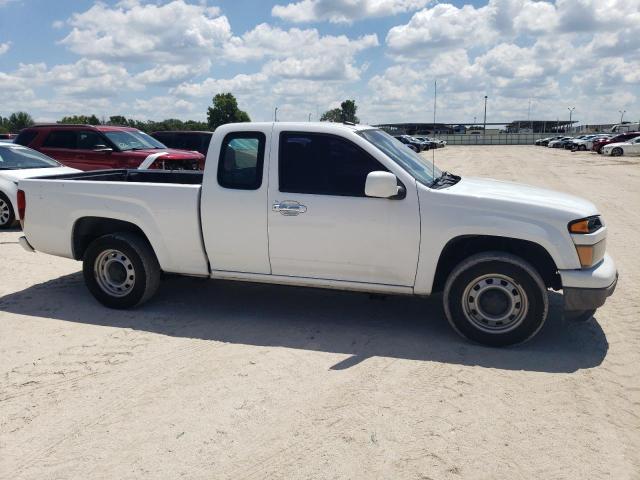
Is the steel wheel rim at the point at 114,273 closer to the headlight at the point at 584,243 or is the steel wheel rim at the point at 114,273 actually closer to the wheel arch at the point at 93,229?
the wheel arch at the point at 93,229

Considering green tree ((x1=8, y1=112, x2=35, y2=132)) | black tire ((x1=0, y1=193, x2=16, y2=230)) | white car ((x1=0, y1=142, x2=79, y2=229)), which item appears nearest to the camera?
white car ((x1=0, y1=142, x2=79, y2=229))

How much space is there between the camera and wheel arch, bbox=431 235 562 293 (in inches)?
189

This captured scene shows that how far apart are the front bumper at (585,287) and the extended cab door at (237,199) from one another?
2604mm

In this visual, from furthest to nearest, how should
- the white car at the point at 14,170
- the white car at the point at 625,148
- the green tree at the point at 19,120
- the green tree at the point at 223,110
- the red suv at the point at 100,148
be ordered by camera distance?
the green tree at the point at 223,110
the green tree at the point at 19,120
the white car at the point at 625,148
the red suv at the point at 100,148
the white car at the point at 14,170

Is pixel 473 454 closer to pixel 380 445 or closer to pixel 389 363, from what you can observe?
pixel 380 445

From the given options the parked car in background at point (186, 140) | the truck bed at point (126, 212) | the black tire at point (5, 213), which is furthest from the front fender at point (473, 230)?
the parked car in background at point (186, 140)

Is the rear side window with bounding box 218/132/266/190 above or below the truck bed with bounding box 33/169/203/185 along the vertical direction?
above

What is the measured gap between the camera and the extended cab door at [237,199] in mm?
5191

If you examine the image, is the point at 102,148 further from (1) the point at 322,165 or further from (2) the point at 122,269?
(1) the point at 322,165

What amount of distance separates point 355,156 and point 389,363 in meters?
1.82

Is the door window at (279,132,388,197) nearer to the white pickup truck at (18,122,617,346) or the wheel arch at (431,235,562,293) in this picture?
the white pickup truck at (18,122,617,346)

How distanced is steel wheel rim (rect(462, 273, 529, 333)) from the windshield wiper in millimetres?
945

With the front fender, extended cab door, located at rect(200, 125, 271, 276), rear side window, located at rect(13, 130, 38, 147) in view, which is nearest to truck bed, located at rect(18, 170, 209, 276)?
extended cab door, located at rect(200, 125, 271, 276)

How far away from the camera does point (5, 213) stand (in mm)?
10125
